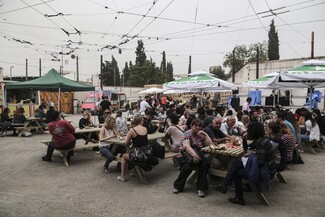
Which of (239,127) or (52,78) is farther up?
(52,78)

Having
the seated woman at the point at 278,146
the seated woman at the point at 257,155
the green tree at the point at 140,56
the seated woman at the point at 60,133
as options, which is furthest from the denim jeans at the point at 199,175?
the green tree at the point at 140,56

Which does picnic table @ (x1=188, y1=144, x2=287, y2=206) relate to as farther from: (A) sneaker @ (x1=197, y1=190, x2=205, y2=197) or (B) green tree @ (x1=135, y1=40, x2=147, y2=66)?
(B) green tree @ (x1=135, y1=40, x2=147, y2=66)

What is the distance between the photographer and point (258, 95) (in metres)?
20.5

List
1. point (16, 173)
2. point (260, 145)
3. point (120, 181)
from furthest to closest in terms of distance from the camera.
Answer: point (16, 173)
point (120, 181)
point (260, 145)

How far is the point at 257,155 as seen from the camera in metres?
3.92

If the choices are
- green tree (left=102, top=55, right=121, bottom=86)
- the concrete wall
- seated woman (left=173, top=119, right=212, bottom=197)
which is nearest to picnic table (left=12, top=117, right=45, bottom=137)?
seated woman (left=173, top=119, right=212, bottom=197)

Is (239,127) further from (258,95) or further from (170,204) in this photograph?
(258,95)

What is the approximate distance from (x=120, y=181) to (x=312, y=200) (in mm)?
3410

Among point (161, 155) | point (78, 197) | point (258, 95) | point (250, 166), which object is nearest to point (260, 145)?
point (250, 166)

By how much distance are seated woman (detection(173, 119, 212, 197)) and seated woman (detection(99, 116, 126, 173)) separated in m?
1.82

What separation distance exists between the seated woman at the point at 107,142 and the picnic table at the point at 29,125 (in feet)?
21.8

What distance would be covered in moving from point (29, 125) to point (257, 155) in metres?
11.0

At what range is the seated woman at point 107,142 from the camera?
5.88m

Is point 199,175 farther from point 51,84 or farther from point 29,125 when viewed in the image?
point 29,125
